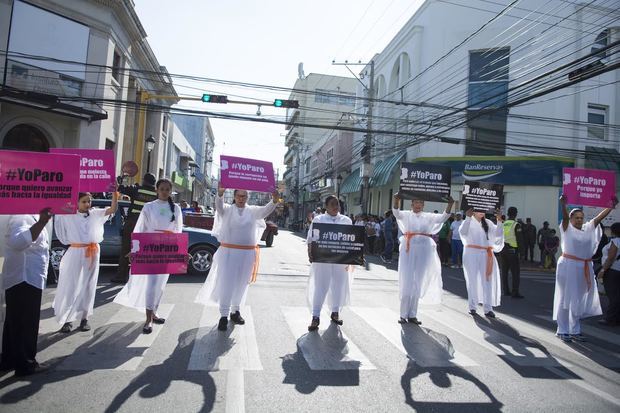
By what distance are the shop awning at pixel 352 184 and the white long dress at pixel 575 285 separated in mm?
24653

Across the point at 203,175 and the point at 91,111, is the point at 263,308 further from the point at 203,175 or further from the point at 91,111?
the point at 203,175

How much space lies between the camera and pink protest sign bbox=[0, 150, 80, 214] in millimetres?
4055

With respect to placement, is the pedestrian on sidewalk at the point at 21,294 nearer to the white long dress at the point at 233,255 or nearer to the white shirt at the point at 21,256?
the white shirt at the point at 21,256

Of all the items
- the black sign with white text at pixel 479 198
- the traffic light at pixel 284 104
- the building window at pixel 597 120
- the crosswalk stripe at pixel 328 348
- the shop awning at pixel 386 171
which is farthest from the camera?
the shop awning at pixel 386 171

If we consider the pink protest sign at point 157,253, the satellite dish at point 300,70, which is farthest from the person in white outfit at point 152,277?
the satellite dish at point 300,70

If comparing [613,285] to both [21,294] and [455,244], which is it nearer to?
[455,244]

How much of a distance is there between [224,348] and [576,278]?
522 cm

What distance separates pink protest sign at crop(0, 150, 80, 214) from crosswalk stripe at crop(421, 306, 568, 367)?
5144 millimetres

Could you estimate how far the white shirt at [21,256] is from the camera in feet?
13.5

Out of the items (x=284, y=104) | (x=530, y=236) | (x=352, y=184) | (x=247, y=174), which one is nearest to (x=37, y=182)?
(x=247, y=174)

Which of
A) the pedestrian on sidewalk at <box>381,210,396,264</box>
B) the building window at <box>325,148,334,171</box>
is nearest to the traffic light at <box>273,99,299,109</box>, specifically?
the pedestrian on sidewalk at <box>381,210,396,264</box>

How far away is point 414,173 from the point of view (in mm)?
7391

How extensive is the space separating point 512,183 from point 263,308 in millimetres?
18207

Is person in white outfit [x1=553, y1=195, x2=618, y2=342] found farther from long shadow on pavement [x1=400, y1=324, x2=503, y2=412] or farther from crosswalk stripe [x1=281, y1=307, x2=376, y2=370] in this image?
crosswalk stripe [x1=281, y1=307, x2=376, y2=370]
